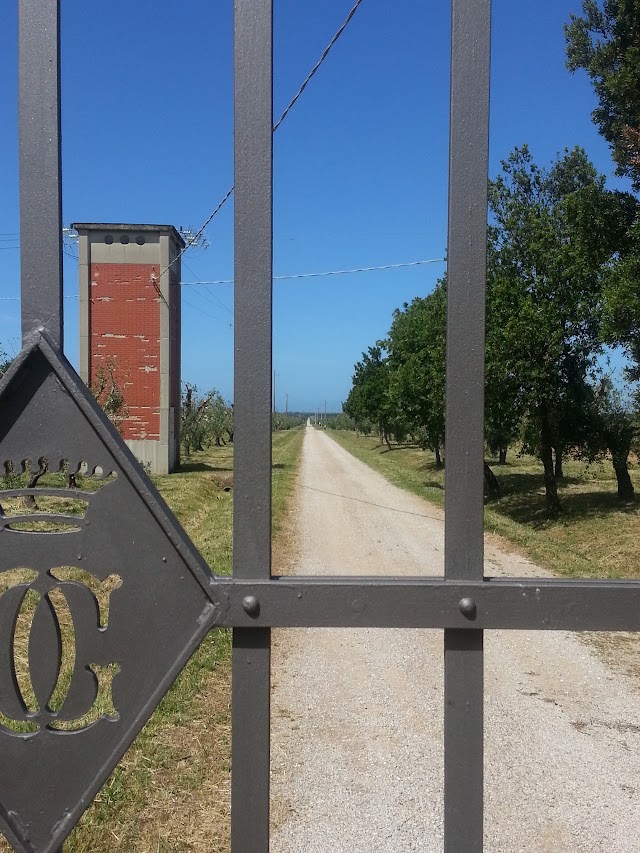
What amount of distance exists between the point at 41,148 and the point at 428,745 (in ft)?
13.2

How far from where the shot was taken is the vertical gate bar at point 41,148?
1356 millimetres

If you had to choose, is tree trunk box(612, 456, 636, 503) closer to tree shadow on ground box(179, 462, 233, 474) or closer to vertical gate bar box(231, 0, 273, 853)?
tree shadow on ground box(179, 462, 233, 474)

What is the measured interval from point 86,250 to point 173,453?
690cm

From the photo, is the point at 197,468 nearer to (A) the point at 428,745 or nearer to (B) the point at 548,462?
(B) the point at 548,462

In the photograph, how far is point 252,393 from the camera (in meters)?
1.32

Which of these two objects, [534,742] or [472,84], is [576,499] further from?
[472,84]

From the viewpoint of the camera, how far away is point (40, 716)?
1.30 m

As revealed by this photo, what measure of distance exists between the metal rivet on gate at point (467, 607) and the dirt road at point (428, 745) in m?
2.43

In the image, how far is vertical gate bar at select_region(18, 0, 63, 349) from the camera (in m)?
1.36

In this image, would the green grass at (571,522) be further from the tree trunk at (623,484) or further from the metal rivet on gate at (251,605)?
the metal rivet on gate at (251,605)

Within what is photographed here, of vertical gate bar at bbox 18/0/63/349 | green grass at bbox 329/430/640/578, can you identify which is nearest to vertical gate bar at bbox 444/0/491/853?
vertical gate bar at bbox 18/0/63/349

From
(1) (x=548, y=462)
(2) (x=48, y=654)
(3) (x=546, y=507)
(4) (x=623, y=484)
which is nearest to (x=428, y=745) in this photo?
(2) (x=48, y=654)

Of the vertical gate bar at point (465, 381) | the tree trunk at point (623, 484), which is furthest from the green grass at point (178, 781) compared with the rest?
the tree trunk at point (623, 484)

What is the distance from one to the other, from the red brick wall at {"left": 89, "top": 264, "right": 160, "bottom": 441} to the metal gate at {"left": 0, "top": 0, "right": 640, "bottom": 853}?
1960 cm
